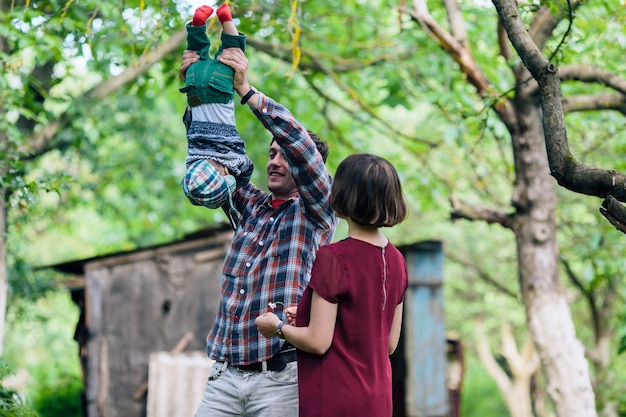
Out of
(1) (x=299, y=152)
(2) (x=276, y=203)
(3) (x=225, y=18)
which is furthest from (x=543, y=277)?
(3) (x=225, y=18)

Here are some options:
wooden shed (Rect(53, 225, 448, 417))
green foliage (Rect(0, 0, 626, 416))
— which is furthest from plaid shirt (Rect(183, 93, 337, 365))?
wooden shed (Rect(53, 225, 448, 417))

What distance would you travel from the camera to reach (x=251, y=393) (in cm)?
288

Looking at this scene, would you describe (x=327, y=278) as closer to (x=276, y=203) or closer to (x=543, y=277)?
(x=276, y=203)

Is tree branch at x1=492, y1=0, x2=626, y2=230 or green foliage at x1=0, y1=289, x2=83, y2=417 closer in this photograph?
tree branch at x1=492, y1=0, x2=626, y2=230

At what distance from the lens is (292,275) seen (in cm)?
291

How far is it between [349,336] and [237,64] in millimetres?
994

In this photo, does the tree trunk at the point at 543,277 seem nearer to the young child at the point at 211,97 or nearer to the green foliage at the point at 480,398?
the young child at the point at 211,97

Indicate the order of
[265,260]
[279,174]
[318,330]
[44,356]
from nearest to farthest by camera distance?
[318,330] < [265,260] < [279,174] < [44,356]

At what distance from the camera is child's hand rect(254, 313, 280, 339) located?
263 centimetres

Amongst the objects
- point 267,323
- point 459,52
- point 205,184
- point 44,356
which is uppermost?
point 459,52

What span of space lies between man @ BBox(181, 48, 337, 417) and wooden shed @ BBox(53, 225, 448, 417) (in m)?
4.62

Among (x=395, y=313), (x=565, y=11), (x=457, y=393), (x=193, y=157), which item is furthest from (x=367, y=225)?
(x=457, y=393)

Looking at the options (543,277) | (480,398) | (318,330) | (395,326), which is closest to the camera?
(318,330)

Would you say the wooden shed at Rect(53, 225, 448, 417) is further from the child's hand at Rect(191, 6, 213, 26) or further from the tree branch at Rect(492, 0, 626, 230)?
the child's hand at Rect(191, 6, 213, 26)
